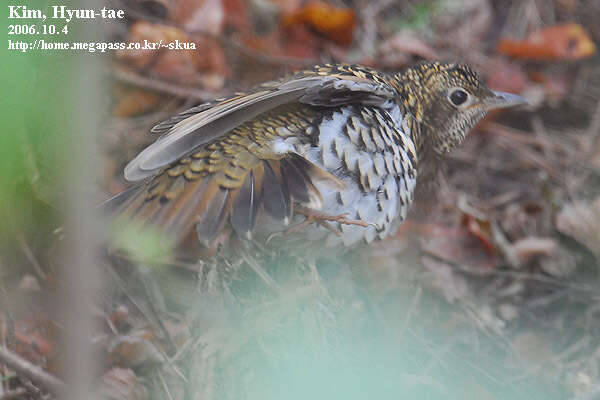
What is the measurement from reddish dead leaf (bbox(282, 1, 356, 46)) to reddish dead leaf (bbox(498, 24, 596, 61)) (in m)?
0.95

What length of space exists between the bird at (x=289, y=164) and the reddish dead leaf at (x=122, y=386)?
474 mm

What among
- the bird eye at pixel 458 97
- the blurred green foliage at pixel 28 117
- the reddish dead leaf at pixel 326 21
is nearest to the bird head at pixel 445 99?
the bird eye at pixel 458 97

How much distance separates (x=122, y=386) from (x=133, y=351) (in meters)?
0.18

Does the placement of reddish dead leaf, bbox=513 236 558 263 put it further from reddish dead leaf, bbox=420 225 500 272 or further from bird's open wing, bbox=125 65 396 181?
bird's open wing, bbox=125 65 396 181

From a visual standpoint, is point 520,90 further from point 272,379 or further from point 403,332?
point 272,379

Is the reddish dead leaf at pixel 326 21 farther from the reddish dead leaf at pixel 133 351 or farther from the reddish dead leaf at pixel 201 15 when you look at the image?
the reddish dead leaf at pixel 133 351

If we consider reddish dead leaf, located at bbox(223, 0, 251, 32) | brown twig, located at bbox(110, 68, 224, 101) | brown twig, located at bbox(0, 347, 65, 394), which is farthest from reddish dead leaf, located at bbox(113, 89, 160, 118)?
brown twig, located at bbox(0, 347, 65, 394)

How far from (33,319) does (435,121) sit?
62.2 inches

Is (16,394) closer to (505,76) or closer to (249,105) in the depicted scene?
(249,105)

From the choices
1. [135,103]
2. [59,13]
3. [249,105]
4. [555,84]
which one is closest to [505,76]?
[555,84]

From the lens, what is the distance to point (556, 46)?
155 inches

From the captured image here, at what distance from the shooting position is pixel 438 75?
99.3 inches

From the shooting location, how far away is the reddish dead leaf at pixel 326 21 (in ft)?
11.9

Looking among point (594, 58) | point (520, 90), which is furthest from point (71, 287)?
point (594, 58)
